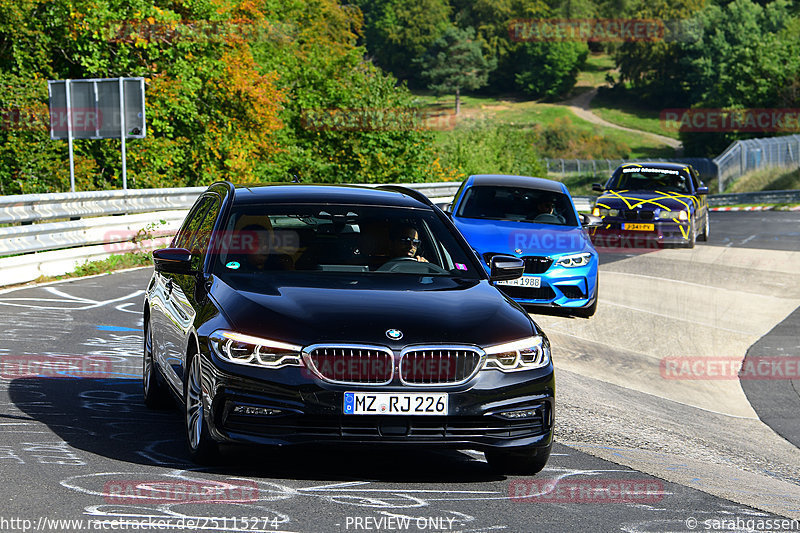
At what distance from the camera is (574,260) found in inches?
559

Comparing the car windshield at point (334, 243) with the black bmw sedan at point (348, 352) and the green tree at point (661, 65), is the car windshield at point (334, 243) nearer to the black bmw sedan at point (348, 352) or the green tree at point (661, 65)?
the black bmw sedan at point (348, 352)

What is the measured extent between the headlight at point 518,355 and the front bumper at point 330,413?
45 millimetres

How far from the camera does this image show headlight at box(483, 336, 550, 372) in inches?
231

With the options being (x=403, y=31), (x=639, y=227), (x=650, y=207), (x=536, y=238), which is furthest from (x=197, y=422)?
(x=403, y=31)

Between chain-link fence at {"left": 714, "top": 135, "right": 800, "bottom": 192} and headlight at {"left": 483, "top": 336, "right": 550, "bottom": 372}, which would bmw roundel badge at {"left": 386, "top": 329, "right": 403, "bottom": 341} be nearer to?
headlight at {"left": 483, "top": 336, "right": 550, "bottom": 372}

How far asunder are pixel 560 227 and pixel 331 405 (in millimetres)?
9650

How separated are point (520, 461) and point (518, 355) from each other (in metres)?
0.67

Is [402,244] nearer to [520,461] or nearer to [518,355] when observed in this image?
[518,355]

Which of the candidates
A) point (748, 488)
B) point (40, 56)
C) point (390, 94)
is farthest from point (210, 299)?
point (390, 94)

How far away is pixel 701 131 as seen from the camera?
360 ft

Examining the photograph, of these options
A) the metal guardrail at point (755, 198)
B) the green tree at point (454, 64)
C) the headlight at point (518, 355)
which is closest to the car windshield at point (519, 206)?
the headlight at point (518, 355)

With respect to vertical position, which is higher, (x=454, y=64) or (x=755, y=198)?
(x=755, y=198)

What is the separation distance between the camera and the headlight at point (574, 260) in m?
14.1

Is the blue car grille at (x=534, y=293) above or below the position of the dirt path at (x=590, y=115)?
above
